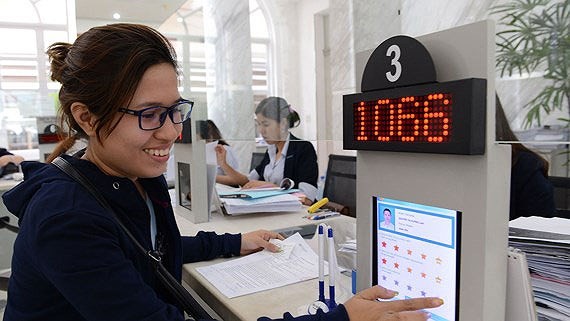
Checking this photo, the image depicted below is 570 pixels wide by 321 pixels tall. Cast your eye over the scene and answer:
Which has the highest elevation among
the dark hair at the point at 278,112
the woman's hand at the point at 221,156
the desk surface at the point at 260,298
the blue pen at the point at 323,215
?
the dark hair at the point at 278,112

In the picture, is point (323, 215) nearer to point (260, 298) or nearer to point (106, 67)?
point (260, 298)

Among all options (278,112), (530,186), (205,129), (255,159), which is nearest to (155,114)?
(205,129)

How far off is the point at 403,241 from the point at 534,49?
2.47 feet

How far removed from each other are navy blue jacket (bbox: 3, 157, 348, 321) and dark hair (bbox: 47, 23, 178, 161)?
141 millimetres

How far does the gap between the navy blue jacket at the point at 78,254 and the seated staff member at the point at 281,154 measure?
1765 millimetres

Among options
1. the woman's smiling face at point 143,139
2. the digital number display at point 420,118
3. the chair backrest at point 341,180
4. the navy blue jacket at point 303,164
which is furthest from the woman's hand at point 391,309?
the navy blue jacket at point 303,164

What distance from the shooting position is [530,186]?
1708 millimetres

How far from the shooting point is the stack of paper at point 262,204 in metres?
1.85

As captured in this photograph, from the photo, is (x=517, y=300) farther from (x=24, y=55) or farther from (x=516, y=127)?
(x=24, y=55)

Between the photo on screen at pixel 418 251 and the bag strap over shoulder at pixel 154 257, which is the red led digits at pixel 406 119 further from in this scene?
the bag strap over shoulder at pixel 154 257

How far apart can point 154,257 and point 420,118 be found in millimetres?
646

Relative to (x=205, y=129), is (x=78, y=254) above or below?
below

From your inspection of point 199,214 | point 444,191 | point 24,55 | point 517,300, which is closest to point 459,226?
point 444,191

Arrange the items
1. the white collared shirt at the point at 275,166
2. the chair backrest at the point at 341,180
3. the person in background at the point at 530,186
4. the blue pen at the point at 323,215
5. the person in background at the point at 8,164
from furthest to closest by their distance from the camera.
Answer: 1. the person in background at the point at 8,164
2. the white collared shirt at the point at 275,166
3. the chair backrest at the point at 341,180
4. the blue pen at the point at 323,215
5. the person in background at the point at 530,186
